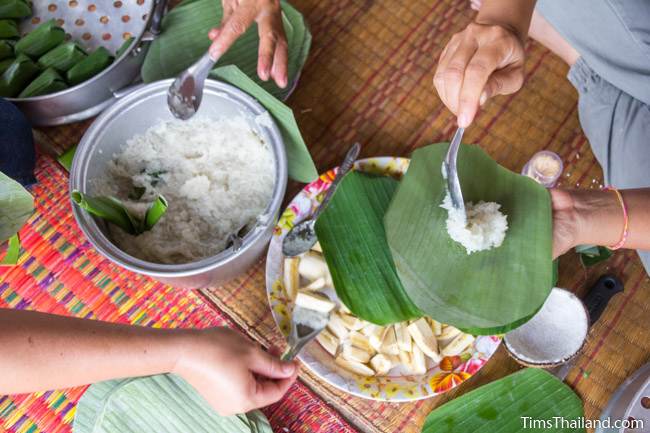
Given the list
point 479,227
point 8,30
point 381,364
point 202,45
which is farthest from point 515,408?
point 8,30

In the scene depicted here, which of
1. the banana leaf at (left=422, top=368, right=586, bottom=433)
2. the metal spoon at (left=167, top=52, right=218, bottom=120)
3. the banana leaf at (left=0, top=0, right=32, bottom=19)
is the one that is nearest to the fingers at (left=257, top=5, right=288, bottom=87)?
the metal spoon at (left=167, top=52, right=218, bottom=120)

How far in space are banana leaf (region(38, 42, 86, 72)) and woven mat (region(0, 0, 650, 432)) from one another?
15 cm

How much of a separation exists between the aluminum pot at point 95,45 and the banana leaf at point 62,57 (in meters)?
0.10

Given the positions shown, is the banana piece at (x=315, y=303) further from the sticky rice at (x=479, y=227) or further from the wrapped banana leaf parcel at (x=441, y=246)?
the sticky rice at (x=479, y=227)

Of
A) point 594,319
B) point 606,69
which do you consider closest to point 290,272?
point 594,319

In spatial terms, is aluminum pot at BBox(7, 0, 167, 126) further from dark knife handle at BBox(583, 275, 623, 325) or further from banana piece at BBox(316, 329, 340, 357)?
dark knife handle at BBox(583, 275, 623, 325)

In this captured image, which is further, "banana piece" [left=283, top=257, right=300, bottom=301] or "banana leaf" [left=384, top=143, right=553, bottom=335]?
"banana piece" [left=283, top=257, right=300, bottom=301]

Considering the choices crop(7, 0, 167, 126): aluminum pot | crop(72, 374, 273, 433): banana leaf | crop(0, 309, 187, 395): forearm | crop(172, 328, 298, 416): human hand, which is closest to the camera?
crop(0, 309, 187, 395): forearm

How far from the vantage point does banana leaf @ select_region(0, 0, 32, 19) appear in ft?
4.41

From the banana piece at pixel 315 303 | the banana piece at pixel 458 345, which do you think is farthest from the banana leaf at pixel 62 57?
the banana piece at pixel 458 345

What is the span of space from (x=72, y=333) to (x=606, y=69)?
1.18 meters

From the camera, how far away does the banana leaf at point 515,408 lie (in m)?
1.04

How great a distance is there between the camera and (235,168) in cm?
118

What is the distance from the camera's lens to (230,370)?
0.91 meters
